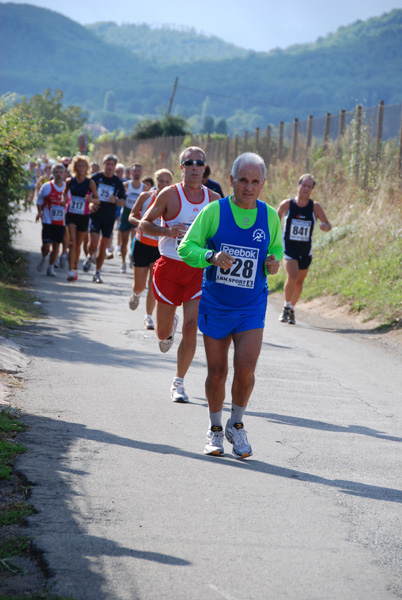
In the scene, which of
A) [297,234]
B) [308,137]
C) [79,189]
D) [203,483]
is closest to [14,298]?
[79,189]

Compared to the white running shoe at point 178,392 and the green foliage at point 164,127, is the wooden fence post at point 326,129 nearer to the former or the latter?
the white running shoe at point 178,392

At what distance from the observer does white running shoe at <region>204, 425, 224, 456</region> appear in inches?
226

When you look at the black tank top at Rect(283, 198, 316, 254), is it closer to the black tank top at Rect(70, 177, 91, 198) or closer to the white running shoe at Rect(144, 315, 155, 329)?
the white running shoe at Rect(144, 315, 155, 329)

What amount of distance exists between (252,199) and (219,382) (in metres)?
1.18

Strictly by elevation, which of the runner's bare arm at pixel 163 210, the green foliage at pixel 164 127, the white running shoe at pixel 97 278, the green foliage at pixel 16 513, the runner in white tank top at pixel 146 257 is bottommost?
the white running shoe at pixel 97 278

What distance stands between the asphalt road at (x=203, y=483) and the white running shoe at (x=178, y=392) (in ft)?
0.31

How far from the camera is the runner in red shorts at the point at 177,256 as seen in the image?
24.3 ft

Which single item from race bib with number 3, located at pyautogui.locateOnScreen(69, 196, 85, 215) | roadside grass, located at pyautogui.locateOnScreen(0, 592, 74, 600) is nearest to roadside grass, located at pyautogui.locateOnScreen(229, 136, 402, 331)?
race bib with number 3, located at pyautogui.locateOnScreen(69, 196, 85, 215)

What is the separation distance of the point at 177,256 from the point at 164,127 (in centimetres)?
6616

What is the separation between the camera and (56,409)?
261 inches

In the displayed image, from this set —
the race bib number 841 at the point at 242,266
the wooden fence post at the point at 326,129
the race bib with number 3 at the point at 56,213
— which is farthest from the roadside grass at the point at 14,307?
the wooden fence post at the point at 326,129

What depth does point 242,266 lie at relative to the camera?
551cm

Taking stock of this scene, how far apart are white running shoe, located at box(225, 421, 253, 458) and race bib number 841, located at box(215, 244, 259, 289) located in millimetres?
934

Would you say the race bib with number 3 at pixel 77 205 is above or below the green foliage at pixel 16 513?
above
